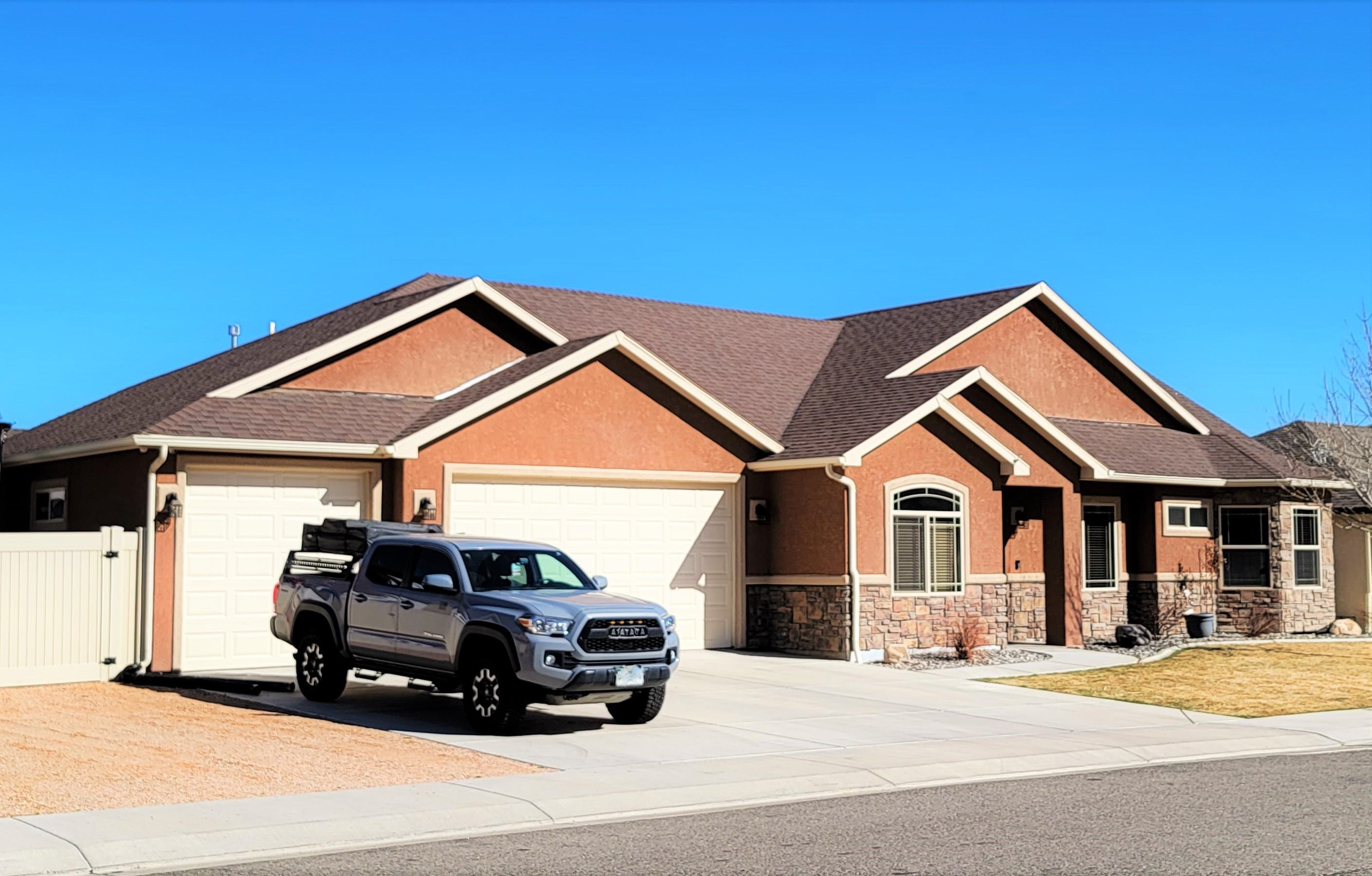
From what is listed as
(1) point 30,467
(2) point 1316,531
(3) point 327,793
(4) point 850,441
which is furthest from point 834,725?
(2) point 1316,531

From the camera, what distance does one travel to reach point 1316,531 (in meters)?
29.4

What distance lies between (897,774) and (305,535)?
8.28 m

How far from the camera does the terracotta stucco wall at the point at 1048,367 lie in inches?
1120

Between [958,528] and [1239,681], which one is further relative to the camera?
[958,528]

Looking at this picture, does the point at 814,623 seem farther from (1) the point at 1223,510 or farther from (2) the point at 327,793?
(2) the point at 327,793

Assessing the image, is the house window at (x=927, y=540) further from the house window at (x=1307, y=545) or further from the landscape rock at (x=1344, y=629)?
the landscape rock at (x=1344, y=629)

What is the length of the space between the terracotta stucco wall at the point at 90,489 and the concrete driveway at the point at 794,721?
12.7ft

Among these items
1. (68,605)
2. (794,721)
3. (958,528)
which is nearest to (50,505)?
(68,605)

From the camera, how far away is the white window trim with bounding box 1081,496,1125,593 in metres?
27.2

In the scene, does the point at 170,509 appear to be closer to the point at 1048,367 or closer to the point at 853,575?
the point at 853,575

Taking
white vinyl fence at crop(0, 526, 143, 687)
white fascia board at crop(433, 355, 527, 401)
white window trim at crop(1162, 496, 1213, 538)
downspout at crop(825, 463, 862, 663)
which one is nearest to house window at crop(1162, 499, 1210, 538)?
white window trim at crop(1162, 496, 1213, 538)

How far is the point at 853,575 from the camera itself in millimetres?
22766

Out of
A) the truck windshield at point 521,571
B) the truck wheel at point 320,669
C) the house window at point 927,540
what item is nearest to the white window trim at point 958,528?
the house window at point 927,540

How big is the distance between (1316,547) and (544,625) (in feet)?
67.1
